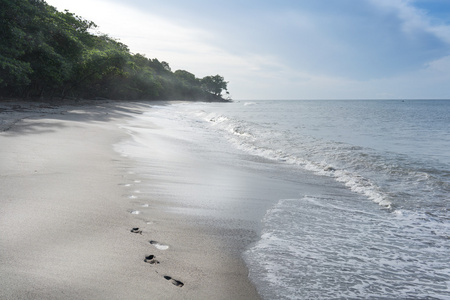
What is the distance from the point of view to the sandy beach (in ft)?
6.89

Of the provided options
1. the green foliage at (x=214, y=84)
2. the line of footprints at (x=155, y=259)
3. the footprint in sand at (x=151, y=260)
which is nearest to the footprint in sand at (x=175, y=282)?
the line of footprints at (x=155, y=259)

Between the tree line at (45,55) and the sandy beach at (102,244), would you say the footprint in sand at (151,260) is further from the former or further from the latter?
the tree line at (45,55)

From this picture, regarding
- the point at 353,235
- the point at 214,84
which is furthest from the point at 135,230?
the point at 214,84

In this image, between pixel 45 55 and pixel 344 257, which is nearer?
pixel 344 257

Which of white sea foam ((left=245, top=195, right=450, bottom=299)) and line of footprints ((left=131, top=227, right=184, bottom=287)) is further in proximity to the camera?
white sea foam ((left=245, top=195, right=450, bottom=299))

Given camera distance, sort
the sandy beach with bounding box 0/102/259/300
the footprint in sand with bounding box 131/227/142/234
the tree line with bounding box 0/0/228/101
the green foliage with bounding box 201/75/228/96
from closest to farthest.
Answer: the sandy beach with bounding box 0/102/259/300
the footprint in sand with bounding box 131/227/142/234
the tree line with bounding box 0/0/228/101
the green foliage with bounding box 201/75/228/96

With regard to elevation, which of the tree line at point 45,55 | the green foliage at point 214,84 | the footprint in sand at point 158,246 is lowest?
the footprint in sand at point 158,246

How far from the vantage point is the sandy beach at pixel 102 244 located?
2.10m

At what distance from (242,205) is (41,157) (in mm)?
4080

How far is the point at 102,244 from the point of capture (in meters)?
2.72

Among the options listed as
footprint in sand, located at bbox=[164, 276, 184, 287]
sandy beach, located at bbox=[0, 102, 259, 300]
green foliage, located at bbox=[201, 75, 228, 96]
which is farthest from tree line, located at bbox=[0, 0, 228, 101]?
green foliage, located at bbox=[201, 75, 228, 96]

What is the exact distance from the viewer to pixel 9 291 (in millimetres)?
1889

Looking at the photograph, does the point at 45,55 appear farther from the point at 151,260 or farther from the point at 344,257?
the point at 344,257

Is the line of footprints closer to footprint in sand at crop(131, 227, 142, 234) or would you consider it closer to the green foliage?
footprint in sand at crop(131, 227, 142, 234)
